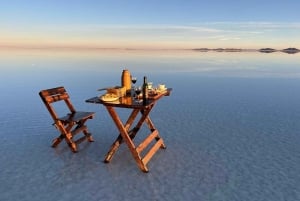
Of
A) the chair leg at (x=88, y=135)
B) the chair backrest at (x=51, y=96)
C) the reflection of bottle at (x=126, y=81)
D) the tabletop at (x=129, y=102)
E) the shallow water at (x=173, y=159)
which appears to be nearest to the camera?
the shallow water at (x=173, y=159)

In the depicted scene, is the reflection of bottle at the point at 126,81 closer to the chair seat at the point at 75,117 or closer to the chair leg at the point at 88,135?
the chair seat at the point at 75,117

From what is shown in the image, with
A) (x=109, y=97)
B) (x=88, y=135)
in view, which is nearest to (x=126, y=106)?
(x=109, y=97)

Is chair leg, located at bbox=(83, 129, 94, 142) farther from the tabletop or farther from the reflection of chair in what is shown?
the tabletop

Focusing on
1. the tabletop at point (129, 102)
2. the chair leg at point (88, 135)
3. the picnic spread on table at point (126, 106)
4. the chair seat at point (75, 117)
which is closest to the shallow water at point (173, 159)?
the chair leg at point (88, 135)

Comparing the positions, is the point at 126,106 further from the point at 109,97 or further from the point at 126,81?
the point at 126,81

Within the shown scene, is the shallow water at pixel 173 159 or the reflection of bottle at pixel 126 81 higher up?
the reflection of bottle at pixel 126 81

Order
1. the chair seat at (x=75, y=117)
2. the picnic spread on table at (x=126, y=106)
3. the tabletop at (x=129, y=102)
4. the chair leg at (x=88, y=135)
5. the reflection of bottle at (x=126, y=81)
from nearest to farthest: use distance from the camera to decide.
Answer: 1. the tabletop at (x=129, y=102)
2. the picnic spread on table at (x=126, y=106)
3. the reflection of bottle at (x=126, y=81)
4. the chair seat at (x=75, y=117)
5. the chair leg at (x=88, y=135)

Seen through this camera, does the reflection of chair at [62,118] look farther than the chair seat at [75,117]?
No

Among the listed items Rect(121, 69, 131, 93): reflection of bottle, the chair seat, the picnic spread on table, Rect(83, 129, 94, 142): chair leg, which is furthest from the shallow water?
Rect(121, 69, 131, 93): reflection of bottle

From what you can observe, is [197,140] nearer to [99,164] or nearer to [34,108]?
[99,164]

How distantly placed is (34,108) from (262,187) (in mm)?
9237

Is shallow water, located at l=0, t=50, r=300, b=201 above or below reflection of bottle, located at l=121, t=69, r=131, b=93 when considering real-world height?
below

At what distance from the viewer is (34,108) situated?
39.7 feet

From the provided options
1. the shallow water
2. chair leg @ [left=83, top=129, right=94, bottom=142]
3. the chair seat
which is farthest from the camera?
chair leg @ [left=83, top=129, right=94, bottom=142]
